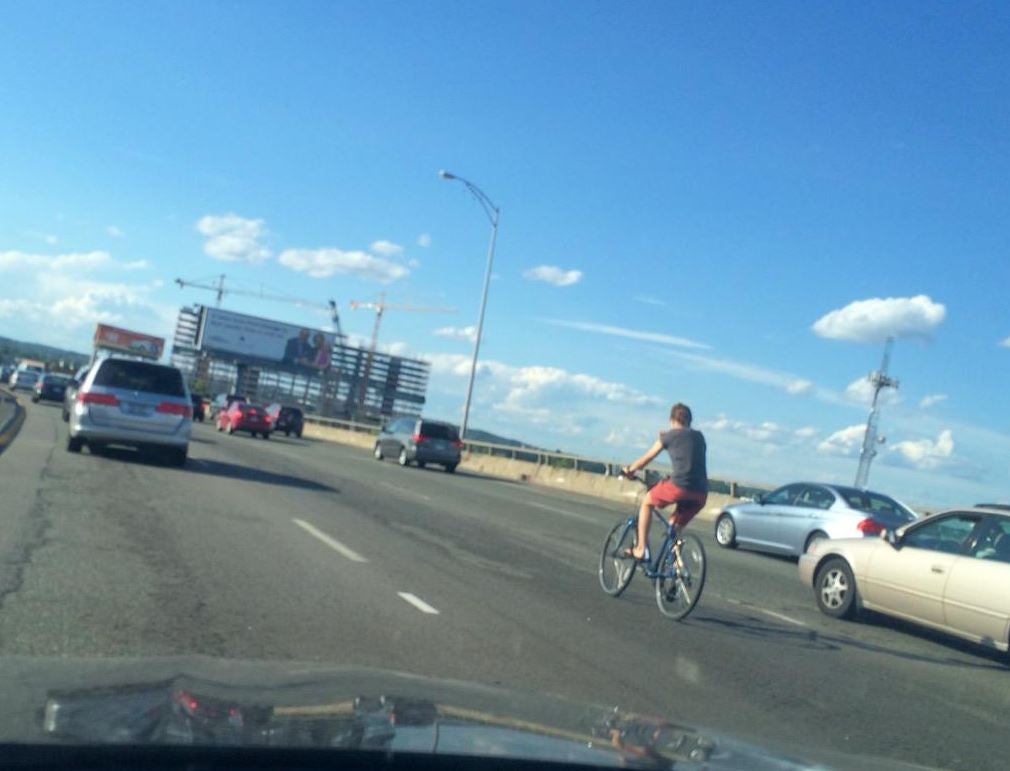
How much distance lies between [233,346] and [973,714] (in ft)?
307

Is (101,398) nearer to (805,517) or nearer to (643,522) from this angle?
(643,522)

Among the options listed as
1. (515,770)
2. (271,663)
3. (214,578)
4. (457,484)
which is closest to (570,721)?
(515,770)

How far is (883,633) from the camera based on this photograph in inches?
442

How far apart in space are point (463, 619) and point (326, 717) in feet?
16.8

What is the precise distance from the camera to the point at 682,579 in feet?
33.3

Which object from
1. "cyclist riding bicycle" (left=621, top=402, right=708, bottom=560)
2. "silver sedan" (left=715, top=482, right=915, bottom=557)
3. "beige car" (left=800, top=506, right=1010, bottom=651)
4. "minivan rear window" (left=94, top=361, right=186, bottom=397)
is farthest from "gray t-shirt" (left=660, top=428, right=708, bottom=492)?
"minivan rear window" (left=94, top=361, right=186, bottom=397)

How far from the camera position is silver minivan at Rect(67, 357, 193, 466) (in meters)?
18.9

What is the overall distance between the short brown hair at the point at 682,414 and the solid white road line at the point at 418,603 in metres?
3.12

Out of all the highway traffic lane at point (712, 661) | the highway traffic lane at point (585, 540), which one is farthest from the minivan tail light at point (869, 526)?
the highway traffic lane at point (712, 661)

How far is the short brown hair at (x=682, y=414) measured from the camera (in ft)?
35.5

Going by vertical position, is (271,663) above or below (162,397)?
below

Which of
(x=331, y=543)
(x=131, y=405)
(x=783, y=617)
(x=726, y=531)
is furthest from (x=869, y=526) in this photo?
(x=131, y=405)

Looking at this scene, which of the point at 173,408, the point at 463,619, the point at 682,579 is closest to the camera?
the point at 463,619

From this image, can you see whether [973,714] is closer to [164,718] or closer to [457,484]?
[164,718]
